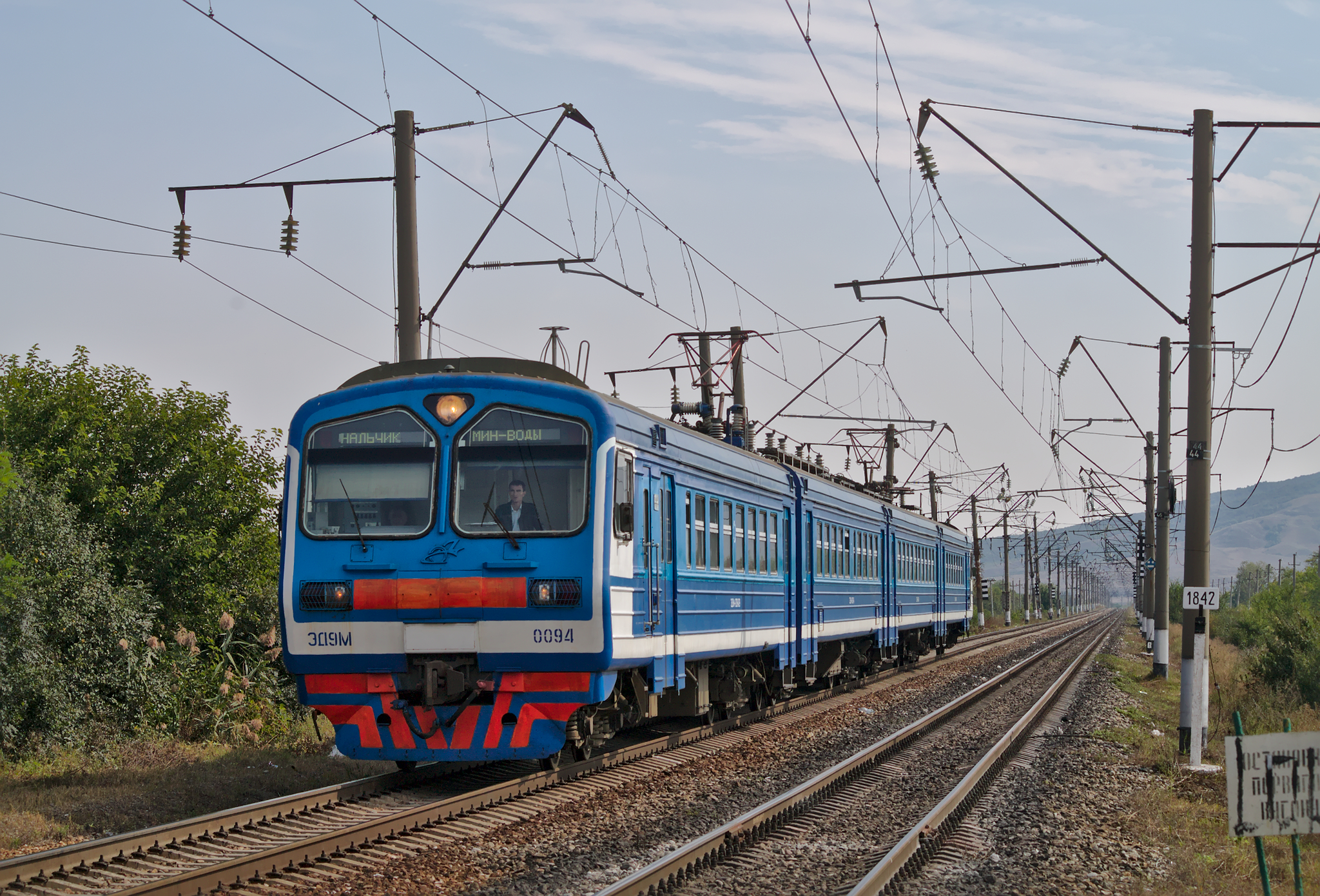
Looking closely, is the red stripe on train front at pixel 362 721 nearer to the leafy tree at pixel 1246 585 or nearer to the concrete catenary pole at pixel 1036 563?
the concrete catenary pole at pixel 1036 563

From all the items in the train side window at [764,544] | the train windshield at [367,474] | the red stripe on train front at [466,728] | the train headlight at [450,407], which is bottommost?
the red stripe on train front at [466,728]

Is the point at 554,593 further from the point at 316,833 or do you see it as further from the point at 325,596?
the point at 316,833

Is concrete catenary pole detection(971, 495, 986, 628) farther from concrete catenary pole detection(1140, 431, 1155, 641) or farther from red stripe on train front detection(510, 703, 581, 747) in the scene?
red stripe on train front detection(510, 703, 581, 747)

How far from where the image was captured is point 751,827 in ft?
30.4

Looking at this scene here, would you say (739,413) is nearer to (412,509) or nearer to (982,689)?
(982,689)

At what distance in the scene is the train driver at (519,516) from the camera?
412 inches

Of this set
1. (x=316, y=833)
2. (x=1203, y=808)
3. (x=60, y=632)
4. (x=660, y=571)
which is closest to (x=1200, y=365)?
(x=1203, y=808)

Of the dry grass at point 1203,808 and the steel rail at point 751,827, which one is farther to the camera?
the dry grass at point 1203,808

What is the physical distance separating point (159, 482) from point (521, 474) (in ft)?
29.2

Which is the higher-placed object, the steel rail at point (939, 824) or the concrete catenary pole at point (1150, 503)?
the concrete catenary pole at point (1150, 503)

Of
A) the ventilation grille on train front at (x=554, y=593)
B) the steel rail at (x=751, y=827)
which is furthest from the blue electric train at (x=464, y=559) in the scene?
the steel rail at (x=751, y=827)

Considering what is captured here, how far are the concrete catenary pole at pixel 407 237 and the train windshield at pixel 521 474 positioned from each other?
324cm

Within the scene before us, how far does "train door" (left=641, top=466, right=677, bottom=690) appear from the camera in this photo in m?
11.9

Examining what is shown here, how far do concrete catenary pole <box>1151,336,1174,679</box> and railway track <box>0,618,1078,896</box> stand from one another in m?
12.0
